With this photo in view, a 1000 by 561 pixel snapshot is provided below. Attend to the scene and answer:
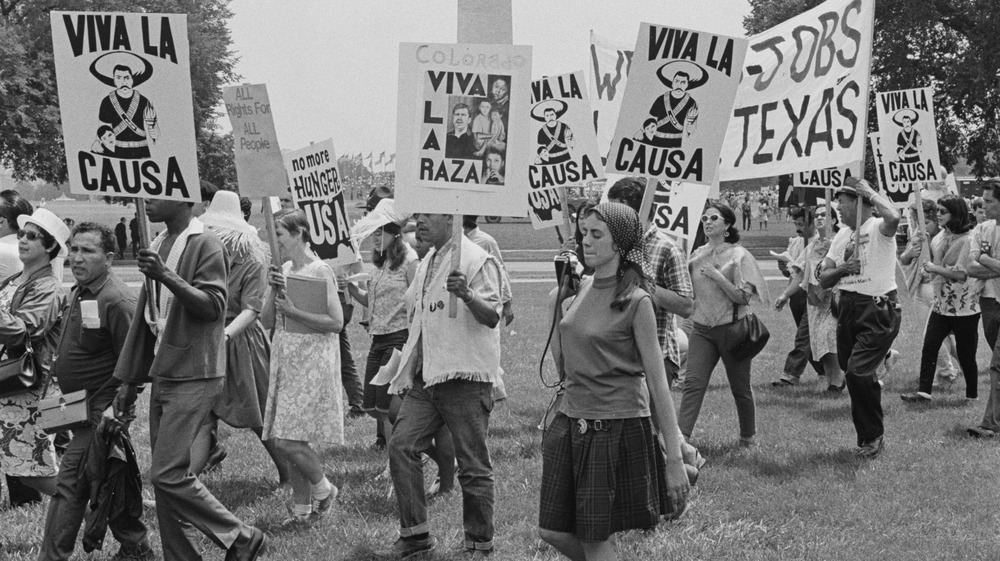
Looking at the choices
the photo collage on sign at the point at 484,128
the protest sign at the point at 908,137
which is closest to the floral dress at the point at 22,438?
the photo collage on sign at the point at 484,128

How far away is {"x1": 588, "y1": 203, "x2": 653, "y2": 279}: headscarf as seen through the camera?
→ 4781 mm

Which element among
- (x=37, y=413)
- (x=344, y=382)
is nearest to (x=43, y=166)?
(x=344, y=382)

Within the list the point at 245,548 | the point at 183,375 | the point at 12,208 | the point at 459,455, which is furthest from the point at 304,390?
the point at 12,208

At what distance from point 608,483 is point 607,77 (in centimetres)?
777

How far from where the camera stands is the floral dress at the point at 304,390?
22.2ft

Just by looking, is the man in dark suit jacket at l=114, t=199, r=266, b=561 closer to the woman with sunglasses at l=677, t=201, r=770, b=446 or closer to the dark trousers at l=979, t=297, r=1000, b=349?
the woman with sunglasses at l=677, t=201, r=770, b=446

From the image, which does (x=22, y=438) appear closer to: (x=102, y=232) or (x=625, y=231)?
(x=102, y=232)

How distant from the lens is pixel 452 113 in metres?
6.21

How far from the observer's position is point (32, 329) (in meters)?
6.57

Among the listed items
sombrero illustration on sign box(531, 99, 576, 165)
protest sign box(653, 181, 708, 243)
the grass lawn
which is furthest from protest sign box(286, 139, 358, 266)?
protest sign box(653, 181, 708, 243)

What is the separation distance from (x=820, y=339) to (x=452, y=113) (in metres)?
6.81

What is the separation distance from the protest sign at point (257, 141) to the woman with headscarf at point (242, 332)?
1.53 feet

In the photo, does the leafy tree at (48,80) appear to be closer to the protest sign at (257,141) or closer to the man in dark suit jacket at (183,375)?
the protest sign at (257,141)

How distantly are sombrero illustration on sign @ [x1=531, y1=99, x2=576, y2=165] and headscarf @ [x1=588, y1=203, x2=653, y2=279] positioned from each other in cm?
549
